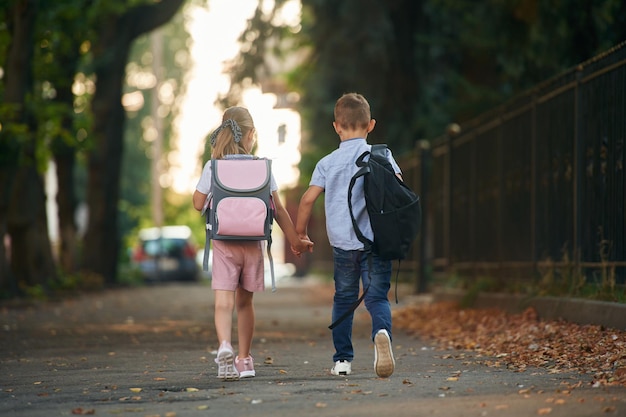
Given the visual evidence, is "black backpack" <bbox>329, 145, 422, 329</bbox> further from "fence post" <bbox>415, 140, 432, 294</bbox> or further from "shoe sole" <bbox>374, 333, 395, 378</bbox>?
"fence post" <bbox>415, 140, 432, 294</bbox>

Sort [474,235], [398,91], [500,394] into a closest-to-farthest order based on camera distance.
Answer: [500,394]
[474,235]
[398,91]

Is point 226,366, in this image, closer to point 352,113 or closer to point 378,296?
point 378,296

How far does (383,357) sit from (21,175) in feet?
50.8

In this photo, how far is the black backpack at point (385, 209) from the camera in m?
8.00

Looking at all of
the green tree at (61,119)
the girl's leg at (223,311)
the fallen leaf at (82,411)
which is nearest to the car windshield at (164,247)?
the green tree at (61,119)

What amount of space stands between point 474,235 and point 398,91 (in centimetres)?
807

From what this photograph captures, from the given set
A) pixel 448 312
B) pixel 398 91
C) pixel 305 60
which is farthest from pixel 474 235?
pixel 305 60

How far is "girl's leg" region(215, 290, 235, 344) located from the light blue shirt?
28.8 inches

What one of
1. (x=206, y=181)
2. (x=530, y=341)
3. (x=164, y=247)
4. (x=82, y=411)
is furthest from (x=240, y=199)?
(x=164, y=247)

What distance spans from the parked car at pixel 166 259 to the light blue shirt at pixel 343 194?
1212 inches

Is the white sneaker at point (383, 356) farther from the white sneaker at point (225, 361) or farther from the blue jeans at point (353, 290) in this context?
the white sneaker at point (225, 361)

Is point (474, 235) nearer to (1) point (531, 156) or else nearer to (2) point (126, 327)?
(1) point (531, 156)

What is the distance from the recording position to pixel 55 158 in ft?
100

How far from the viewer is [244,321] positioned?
330 inches
